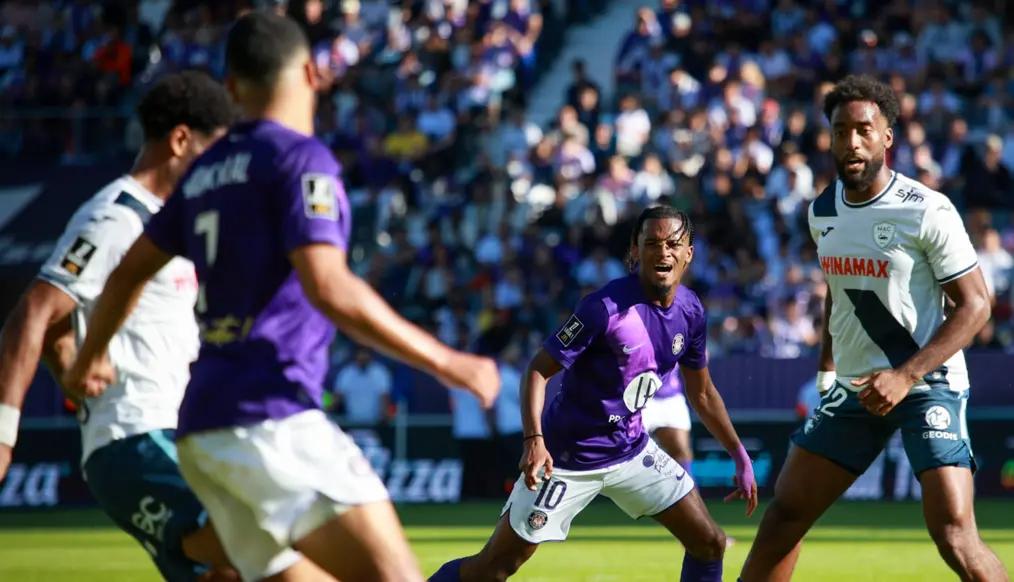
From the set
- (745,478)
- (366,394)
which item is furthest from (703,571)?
(366,394)

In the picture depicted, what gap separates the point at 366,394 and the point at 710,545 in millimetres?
11984

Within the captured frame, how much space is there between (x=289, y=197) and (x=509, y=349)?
49.8 ft

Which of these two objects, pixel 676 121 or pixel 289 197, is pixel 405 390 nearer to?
pixel 676 121

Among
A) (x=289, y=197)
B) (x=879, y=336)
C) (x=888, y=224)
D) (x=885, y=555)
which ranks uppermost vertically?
(x=289, y=197)

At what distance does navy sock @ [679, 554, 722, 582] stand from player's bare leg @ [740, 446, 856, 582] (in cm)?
41

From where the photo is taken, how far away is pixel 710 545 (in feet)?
26.5

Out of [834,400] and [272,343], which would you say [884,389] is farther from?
[272,343]

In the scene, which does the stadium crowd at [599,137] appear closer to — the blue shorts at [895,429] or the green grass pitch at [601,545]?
the green grass pitch at [601,545]

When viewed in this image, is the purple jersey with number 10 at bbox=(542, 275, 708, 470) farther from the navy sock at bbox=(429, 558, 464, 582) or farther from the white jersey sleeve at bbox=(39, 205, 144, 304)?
the white jersey sleeve at bbox=(39, 205, 144, 304)

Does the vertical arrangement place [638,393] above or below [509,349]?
above

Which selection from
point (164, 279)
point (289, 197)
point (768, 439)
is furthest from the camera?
point (768, 439)

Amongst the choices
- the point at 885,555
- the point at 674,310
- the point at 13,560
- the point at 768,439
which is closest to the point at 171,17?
the point at 768,439

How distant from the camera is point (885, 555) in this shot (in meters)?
13.2

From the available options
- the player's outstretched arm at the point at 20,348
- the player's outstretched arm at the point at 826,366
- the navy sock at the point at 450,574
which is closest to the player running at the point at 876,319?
the player's outstretched arm at the point at 826,366
